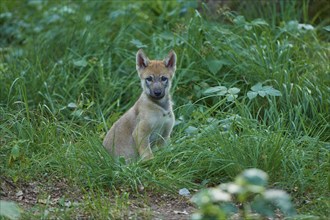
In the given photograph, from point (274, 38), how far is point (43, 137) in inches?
125

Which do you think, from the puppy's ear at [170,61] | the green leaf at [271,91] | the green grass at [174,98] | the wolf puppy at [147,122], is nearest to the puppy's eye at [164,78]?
the wolf puppy at [147,122]

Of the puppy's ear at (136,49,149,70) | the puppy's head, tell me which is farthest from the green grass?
the puppy's ear at (136,49,149,70)

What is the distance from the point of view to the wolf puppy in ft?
22.4

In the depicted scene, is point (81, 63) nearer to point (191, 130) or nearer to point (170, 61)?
point (170, 61)

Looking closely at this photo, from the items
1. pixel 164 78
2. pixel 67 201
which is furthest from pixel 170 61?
pixel 67 201

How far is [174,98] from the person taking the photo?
8.10m

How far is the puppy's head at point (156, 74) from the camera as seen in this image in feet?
22.9

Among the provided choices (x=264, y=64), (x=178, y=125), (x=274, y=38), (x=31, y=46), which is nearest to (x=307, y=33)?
(x=274, y=38)

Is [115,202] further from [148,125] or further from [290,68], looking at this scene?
[290,68]

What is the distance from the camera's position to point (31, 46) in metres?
9.24

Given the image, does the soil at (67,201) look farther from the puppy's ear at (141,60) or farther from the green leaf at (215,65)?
the green leaf at (215,65)

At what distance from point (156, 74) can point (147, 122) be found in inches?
20.7

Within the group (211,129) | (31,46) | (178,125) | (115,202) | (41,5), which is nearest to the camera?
(115,202)

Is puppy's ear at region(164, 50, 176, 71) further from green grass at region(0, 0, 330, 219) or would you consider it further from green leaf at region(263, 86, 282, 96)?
green leaf at region(263, 86, 282, 96)
